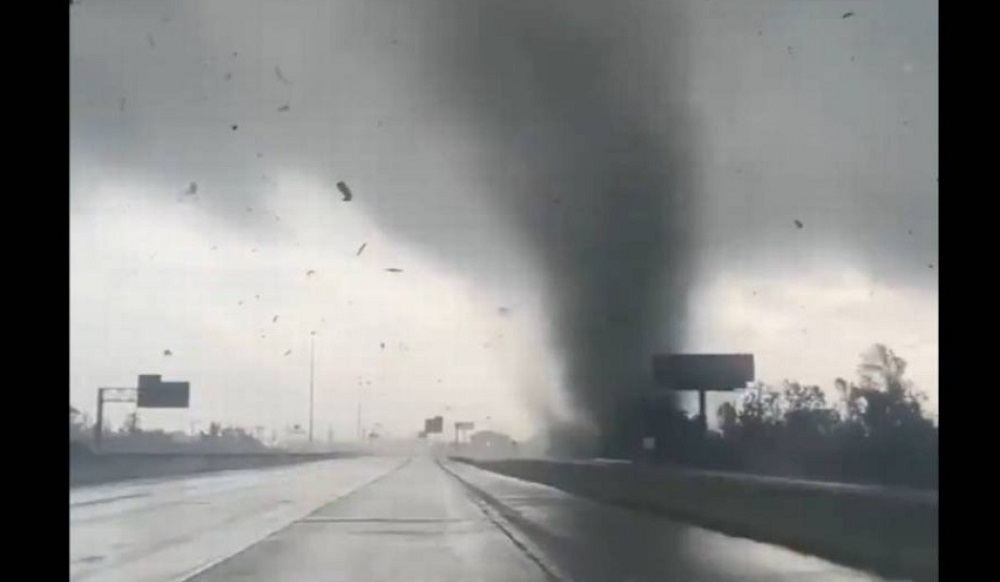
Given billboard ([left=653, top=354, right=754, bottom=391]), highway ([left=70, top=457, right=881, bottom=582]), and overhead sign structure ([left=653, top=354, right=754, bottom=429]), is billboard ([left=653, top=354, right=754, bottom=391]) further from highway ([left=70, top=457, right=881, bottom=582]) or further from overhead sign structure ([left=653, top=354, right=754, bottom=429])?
highway ([left=70, top=457, right=881, bottom=582])

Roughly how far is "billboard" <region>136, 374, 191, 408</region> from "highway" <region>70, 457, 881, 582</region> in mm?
311

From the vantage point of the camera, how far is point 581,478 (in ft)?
19.2

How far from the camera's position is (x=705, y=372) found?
4.31m

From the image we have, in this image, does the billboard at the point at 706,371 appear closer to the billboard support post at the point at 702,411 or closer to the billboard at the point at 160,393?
the billboard support post at the point at 702,411

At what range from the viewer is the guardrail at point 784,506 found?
4.30 metres

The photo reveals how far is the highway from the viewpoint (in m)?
4.67

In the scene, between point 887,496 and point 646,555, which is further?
point 646,555

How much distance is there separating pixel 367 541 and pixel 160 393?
3.04m

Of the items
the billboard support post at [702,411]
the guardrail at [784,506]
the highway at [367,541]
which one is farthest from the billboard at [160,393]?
the billboard support post at [702,411]
